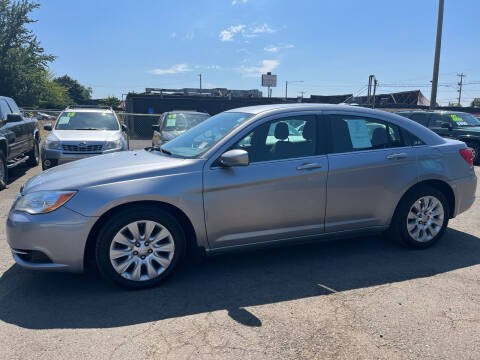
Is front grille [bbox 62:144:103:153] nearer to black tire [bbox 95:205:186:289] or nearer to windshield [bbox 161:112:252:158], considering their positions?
windshield [bbox 161:112:252:158]

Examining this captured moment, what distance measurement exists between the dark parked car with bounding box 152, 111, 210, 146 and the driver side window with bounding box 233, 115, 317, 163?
6835 mm

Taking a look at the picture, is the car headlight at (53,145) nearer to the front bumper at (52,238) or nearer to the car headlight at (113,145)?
the car headlight at (113,145)

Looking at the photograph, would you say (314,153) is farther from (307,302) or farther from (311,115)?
(307,302)

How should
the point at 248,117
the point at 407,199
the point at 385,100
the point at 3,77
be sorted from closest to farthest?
the point at 248,117, the point at 407,199, the point at 3,77, the point at 385,100

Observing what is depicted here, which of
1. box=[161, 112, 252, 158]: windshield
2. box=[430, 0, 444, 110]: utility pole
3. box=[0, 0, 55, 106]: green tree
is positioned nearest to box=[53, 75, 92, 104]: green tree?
box=[0, 0, 55, 106]: green tree

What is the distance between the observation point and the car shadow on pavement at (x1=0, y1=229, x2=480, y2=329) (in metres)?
3.20

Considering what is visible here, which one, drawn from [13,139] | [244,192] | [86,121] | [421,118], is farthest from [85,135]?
[421,118]

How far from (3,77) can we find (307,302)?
32.8m

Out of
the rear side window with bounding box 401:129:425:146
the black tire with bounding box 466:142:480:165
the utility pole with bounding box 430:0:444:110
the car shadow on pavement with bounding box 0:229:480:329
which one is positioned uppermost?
the utility pole with bounding box 430:0:444:110

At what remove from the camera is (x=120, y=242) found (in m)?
3.45

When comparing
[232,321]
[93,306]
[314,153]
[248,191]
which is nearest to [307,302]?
[232,321]

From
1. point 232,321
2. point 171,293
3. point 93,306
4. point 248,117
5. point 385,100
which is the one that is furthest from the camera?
point 385,100

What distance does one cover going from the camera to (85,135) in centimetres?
920

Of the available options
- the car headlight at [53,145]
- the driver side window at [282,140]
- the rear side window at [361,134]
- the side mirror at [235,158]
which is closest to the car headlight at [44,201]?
the side mirror at [235,158]
